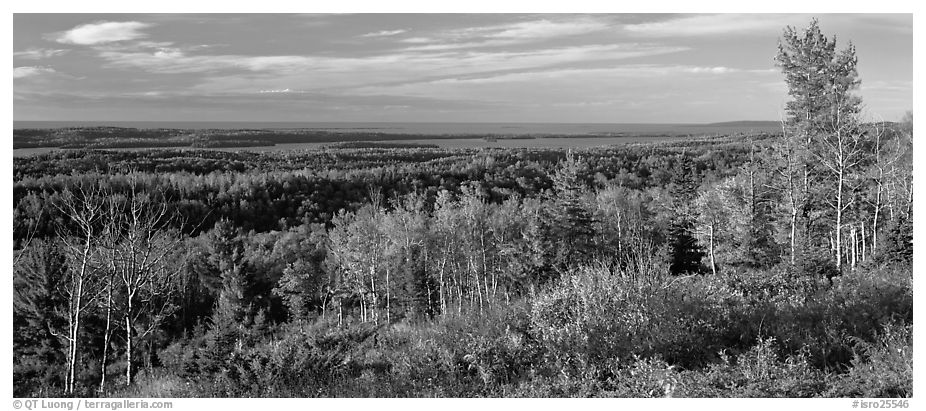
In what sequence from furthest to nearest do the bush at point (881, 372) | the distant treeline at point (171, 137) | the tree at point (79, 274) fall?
the distant treeline at point (171, 137)
the tree at point (79, 274)
the bush at point (881, 372)

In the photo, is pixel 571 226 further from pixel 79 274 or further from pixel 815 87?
pixel 79 274

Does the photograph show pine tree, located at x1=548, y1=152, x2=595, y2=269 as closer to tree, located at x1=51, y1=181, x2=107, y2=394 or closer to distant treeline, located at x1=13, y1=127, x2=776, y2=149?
tree, located at x1=51, y1=181, x2=107, y2=394

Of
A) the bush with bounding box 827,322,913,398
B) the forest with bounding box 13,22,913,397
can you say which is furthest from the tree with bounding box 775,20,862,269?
the bush with bounding box 827,322,913,398

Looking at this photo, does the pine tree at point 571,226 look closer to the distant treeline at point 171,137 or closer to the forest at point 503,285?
the forest at point 503,285

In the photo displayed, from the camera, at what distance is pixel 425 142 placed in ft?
470

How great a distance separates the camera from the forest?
365 inches

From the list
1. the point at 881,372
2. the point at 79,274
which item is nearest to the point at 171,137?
the point at 79,274

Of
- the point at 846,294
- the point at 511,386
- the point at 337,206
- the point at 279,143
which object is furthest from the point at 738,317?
the point at 279,143

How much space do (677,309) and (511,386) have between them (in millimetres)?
3356

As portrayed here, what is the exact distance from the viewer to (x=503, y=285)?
3434 cm

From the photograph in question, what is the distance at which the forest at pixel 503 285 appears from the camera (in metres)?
9.27

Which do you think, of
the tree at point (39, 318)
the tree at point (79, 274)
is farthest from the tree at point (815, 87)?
the tree at point (39, 318)

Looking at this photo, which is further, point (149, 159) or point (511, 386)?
point (149, 159)
